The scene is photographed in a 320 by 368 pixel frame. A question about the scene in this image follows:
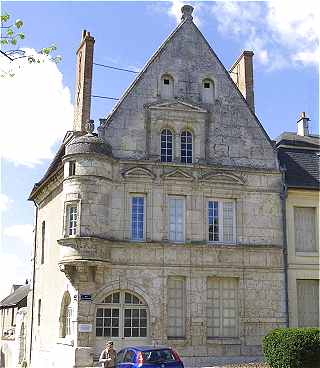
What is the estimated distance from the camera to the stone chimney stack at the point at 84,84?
24219 mm

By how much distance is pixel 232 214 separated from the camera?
80.2 ft

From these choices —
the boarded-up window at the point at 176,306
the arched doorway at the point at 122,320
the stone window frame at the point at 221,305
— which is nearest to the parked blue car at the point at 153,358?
the arched doorway at the point at 122,320

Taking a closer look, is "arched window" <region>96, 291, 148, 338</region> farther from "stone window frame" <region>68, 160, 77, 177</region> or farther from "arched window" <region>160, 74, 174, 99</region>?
"arched window" <region>160, 74, 174, 99</region>

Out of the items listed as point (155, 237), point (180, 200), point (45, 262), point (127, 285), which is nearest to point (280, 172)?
point (180, 200)

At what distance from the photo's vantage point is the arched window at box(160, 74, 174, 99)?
24.7m

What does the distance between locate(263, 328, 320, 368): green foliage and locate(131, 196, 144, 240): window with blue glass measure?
7.15 metres

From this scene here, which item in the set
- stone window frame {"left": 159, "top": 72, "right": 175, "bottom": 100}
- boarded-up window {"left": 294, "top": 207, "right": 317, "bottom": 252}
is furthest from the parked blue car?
stone window frame {"left": 159, "top": 72, "right": 175, "bottom": 100}

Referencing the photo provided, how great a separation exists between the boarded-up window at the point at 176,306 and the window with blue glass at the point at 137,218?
2091 mm

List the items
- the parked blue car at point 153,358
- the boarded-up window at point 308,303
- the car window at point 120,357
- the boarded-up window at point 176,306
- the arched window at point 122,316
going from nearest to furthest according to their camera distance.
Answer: the parked blue car at point 153,358
the car window at point 120,357
the arched window at point 122,316
the boarded-up window at point 176,306
the boarded-up window at point 308,303

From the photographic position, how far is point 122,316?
73.5 feet

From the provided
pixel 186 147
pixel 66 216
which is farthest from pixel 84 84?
pixel 66 216

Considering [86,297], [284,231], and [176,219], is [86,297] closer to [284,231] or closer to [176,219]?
[176,219]

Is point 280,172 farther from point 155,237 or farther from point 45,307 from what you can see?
point 45,307

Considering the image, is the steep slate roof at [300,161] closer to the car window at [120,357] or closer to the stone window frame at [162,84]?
the stone window frame at [162,84]
